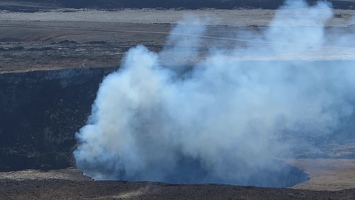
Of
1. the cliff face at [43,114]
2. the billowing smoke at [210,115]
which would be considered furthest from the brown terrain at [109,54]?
the billowing smoke at [210,115]

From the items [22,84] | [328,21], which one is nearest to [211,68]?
[22,84]

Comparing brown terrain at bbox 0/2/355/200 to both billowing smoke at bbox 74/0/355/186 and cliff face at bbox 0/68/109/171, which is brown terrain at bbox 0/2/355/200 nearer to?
cliff face at bbox 0/68/109/171

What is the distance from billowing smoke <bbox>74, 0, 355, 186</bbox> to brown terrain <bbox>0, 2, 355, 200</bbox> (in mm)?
2160

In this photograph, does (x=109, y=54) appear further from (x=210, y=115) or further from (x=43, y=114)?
(x=210, y=115)

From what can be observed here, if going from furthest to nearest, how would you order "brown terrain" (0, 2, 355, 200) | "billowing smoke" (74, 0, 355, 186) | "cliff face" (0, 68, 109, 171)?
"cliff face" (0, 68, 109, 171) < "billowing smoke" (74, 0, 355, 186) < "brown terrain" (0, 2, 355, 200)

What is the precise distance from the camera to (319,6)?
86.2m

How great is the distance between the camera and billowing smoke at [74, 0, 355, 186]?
1917 inches

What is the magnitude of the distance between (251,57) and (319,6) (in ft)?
82.3

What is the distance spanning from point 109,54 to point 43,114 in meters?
12.4

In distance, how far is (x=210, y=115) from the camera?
52562 millimetres

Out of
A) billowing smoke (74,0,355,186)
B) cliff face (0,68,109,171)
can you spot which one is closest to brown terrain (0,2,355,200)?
cliff face (0,68,109,171)

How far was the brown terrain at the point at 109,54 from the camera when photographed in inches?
1598

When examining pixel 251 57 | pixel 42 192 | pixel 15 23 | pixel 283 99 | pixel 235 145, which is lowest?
pixel 42 192

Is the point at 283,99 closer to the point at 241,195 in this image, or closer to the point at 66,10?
the point at 241,195
